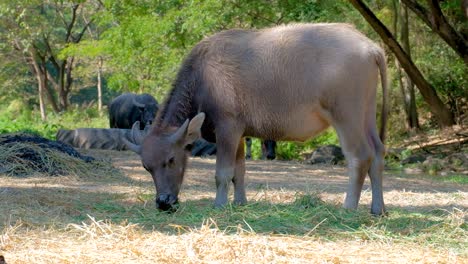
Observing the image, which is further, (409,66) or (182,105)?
(409,66)

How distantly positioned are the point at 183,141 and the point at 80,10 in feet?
120

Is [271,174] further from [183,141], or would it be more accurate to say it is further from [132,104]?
[132,104]

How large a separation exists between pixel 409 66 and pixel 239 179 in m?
12.1

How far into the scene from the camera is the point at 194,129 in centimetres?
847

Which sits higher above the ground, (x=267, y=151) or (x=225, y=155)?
(x=225, y=155)

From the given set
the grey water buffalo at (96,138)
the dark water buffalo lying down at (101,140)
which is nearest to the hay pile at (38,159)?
the dark water buffalo lying down at (101,140)

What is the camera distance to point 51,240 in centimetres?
614

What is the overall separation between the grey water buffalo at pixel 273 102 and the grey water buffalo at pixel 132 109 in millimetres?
13213

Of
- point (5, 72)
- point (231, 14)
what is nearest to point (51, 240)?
point (231, 14)

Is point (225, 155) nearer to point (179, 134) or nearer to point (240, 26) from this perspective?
point (179, 134)

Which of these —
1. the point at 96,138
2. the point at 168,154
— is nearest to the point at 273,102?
the point at 168,154

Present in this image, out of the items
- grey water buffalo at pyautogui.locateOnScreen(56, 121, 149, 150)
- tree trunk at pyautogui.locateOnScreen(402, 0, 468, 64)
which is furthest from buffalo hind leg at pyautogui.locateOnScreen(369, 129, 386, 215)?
grey water buffalo at pyautogui.locateOnScreen(56, 121, 149, 150)

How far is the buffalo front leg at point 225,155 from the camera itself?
8.55 meters

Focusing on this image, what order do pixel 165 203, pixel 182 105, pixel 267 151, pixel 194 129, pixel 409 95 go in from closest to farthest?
pixel 165 203
pixel 194 129
pixel 182 105
pixel 267 151
pixel 409 95
